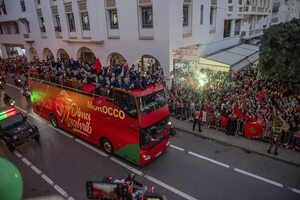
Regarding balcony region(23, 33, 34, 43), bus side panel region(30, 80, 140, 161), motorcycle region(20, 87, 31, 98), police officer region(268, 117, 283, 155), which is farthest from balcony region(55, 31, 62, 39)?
police officer region(268, 117, 283, 155)

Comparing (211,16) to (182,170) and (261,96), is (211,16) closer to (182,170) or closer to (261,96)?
(261,96)

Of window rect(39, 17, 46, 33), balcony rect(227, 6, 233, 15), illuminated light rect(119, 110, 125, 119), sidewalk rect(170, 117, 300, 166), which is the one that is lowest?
sidewalk rect(170, 117, 300, 166)

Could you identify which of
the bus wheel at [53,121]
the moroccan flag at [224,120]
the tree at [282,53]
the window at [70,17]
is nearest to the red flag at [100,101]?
the bus wheel at [53,121]

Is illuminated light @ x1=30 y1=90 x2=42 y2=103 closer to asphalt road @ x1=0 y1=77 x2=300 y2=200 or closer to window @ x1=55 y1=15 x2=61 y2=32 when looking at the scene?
asphalt road @ x1=0 y1=77 x2=300 y2=200

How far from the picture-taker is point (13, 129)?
492 inches

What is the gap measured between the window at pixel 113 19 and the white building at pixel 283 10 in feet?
94.1

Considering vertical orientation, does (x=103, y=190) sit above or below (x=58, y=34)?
below

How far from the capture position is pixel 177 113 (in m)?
15.8

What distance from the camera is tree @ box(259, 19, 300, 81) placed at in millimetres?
16547

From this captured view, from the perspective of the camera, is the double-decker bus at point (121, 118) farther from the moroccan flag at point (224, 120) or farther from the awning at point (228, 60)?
the awning at point (228, 60)

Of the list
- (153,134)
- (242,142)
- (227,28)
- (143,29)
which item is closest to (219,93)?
(242,142)

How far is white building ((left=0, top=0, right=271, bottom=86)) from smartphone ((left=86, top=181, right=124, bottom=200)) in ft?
44.4

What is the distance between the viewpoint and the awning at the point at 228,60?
19.3 meters

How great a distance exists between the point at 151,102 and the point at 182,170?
336 centimetres
